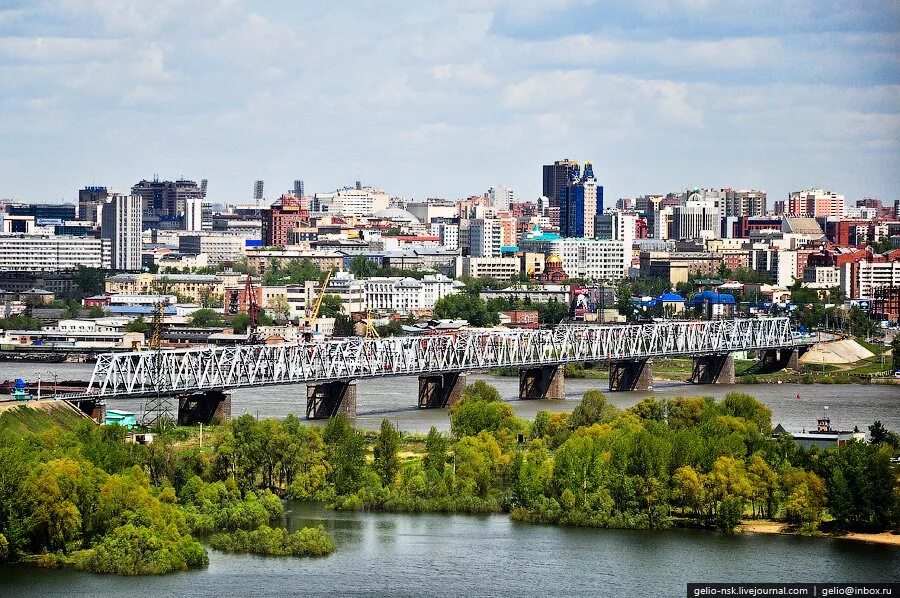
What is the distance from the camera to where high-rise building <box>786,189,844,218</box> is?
141875 mm

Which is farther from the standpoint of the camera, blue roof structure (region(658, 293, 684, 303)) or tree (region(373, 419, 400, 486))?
blue roof structure (region(658, 293, 684, 303))

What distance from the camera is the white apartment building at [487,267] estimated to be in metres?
100

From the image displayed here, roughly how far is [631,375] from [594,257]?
176 feet

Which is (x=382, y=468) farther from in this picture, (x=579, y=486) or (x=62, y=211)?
(x=62, y=211)

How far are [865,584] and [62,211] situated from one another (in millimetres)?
125292

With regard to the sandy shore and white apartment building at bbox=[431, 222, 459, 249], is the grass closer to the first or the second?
the sandy shore

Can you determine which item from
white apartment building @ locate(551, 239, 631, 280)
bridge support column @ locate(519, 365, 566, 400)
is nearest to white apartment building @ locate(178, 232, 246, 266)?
white apartment building @ locate(551, 239, 631, 280)

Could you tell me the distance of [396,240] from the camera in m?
114

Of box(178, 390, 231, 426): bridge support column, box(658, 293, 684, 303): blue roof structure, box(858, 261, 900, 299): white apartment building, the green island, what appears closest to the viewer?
the green island

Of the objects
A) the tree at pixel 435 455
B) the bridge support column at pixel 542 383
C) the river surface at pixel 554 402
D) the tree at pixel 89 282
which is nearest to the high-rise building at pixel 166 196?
the tree at pixel 89 282

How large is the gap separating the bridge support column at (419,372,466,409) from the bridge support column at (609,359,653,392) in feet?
21.5

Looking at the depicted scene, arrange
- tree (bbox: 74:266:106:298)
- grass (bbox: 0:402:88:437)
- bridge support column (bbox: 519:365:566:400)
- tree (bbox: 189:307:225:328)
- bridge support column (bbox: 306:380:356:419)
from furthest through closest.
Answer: tree (bbox: 74:266:106:298) < tree (bbox: 189:307:225:328) < bridge support column (bbox: 519:365:566:400) < bridge support column (bbox: 306:380:356:419) < grass (bbox: 0:402:88:437)

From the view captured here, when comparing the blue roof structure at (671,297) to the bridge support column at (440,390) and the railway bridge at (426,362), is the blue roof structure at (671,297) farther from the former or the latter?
the bridge support column at (440,390)

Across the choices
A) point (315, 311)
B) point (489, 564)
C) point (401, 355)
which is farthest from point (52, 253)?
point (489, 564)
